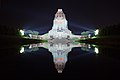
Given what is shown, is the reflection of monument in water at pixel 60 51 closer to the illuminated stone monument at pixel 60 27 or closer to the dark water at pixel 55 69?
the dark water at pixel 55 69

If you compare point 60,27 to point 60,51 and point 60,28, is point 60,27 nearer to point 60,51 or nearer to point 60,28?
point 60,28

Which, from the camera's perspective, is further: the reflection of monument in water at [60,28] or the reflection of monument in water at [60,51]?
the reflection of monument in water at [60,28]

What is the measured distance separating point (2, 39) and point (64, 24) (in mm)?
60924

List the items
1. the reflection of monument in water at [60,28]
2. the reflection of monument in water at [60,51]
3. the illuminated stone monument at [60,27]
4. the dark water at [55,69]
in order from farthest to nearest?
the illuminated stone monument at [60,27] → the reflection of monument in water at [60,28] → the reflection of monument in water at [60,51] → the dark water at [55,69]

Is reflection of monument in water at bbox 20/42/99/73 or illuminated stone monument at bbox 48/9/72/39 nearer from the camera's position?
reflection of monument in water at bbox 20/42/99/73

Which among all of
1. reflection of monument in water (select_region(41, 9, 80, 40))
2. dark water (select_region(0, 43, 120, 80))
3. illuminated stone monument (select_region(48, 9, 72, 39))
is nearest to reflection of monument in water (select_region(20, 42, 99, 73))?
dark water (select_region(0, 43, 120, 80))

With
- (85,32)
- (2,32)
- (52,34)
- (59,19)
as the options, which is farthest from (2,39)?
(59,19)

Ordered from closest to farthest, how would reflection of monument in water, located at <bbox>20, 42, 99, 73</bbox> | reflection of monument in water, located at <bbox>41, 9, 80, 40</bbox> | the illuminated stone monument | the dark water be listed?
the dark water
reflection of monument in water, located at <bbox>20, 42, 99, 73</bbox>
reflection of monument in water, located at <bbox>41, 9, 80, 40</bbox>
the illuminated stone monument

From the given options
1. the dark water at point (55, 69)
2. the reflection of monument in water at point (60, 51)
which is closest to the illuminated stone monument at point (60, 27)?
the reflection of monument in water at point (60, 51)

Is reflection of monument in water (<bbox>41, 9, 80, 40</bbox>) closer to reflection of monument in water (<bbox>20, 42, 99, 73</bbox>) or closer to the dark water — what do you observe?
reflection of monument in water (<bbox>20, 42, 99, 73</bbox>)

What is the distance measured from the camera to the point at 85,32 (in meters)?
68.4

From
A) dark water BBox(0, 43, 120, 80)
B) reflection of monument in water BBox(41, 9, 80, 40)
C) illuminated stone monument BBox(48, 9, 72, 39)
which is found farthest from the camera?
illuminated stone monument BBox(48, 9, 72, 39)

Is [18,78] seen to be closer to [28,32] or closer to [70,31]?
[28,32]

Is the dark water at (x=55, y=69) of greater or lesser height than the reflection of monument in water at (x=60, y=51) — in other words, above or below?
below
